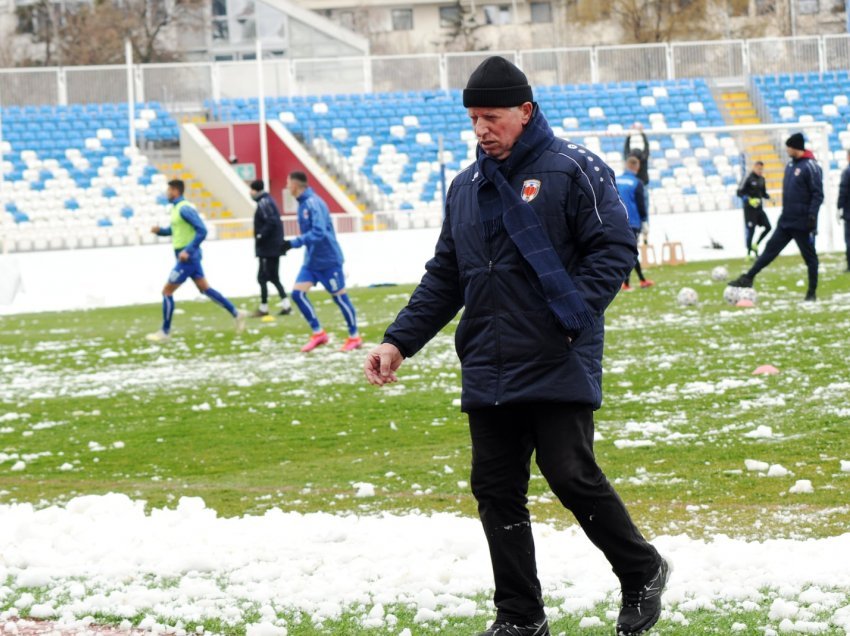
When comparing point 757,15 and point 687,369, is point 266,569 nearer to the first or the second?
point 687,369

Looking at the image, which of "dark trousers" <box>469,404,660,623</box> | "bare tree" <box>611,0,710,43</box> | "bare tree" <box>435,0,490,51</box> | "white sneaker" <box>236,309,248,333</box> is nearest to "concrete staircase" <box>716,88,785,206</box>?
"white sneaker" <box>236,309,248,333</box>

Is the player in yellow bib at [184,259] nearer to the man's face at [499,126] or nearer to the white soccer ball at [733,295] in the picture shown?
the white soccer ball at [733,295]

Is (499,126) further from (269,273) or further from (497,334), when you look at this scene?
(269,273)

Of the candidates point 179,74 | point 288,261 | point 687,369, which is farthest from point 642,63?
point 687,369

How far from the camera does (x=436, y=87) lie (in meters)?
44.9

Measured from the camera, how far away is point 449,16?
7625 centimetres

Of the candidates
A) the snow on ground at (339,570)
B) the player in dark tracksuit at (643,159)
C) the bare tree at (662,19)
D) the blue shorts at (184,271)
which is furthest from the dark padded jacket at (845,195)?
the bare tree at (662,19)

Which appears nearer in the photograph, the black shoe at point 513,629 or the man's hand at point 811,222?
the black shoe at point 513,629

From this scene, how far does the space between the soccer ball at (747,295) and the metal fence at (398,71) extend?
→ 26903 mm

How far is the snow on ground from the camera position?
5.07 m

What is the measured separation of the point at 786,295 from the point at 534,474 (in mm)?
10959

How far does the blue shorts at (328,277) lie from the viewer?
15.4 m

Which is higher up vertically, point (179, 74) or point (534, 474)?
point (179, 74)

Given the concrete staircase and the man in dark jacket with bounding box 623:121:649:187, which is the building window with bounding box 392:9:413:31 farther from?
the man in dark jacket with bounding box 623:121:649:187
